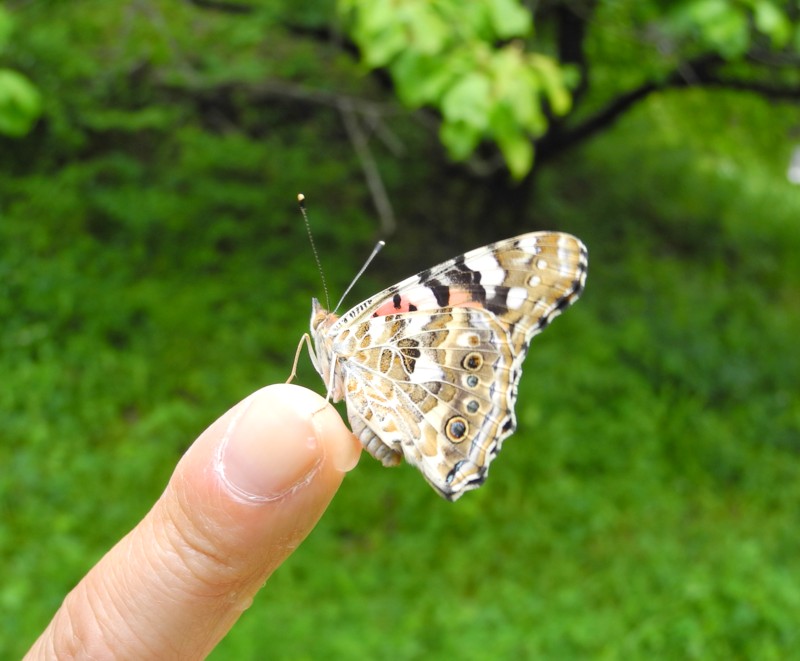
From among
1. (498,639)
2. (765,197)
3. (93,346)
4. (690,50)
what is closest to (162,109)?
(93,346)

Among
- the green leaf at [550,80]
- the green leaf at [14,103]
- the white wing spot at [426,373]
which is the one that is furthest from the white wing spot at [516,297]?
the green leaf at [14,103]

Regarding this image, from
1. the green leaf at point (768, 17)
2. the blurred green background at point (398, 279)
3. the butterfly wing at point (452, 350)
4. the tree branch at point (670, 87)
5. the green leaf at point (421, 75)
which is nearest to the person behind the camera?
the butterfly wing at point (452, 350)

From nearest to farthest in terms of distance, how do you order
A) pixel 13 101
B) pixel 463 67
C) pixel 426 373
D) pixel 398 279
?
pixel 426 373
pixel 463 67
pixel 13 101
pixel 398 279

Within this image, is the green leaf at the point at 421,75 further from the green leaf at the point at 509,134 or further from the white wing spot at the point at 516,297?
the white wing spot at the point at 516,297

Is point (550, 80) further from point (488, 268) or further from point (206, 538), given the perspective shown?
point (206, 538)

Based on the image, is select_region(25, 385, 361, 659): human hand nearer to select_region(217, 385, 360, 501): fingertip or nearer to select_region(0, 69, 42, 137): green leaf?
select_region(217, 385, 360, 501): fingertip

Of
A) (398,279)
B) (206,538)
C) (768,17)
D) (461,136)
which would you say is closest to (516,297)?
(206,538)

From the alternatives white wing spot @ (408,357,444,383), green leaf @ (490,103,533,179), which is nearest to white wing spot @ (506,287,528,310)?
white wing spot @ (408,357,444,383)
